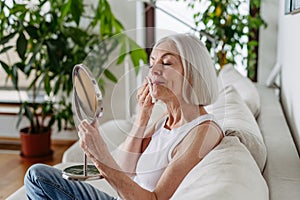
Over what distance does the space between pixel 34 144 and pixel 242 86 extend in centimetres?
181

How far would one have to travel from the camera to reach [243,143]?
1711 millimetres

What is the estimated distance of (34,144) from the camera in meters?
4.01

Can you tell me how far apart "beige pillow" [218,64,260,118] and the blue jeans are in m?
0.91

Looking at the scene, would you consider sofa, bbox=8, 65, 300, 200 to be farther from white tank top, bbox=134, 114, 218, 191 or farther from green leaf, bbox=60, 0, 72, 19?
green leaf, bbox=60, 0, 72, 19

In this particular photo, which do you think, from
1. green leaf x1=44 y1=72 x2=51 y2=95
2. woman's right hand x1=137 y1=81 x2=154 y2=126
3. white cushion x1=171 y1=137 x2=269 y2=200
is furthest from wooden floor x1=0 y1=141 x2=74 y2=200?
white cushion x1=171 y1=137 x2=269 y2=200

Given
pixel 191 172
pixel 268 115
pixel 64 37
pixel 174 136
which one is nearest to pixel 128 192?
pixel 191 172

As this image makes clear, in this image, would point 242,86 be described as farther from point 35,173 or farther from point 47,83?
point 47,83

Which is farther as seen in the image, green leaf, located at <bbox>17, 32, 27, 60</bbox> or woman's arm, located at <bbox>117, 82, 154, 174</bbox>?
green leaf, located at <bbox>17, 32, 27, 60</bbox>

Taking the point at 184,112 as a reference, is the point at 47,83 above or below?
below

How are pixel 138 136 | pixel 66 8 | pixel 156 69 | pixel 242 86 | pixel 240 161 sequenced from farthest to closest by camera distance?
pixel 66 8 < pixel 242 86 < pixel 138 136 < pixel 156 69 < pixel 240 161

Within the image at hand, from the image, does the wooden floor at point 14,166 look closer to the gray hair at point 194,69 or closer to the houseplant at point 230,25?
the houseplant at point 230,25

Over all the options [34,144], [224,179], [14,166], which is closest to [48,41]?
[34,144]

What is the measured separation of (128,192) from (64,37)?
8.53 feet

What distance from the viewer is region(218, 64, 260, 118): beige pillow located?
8.30ft
